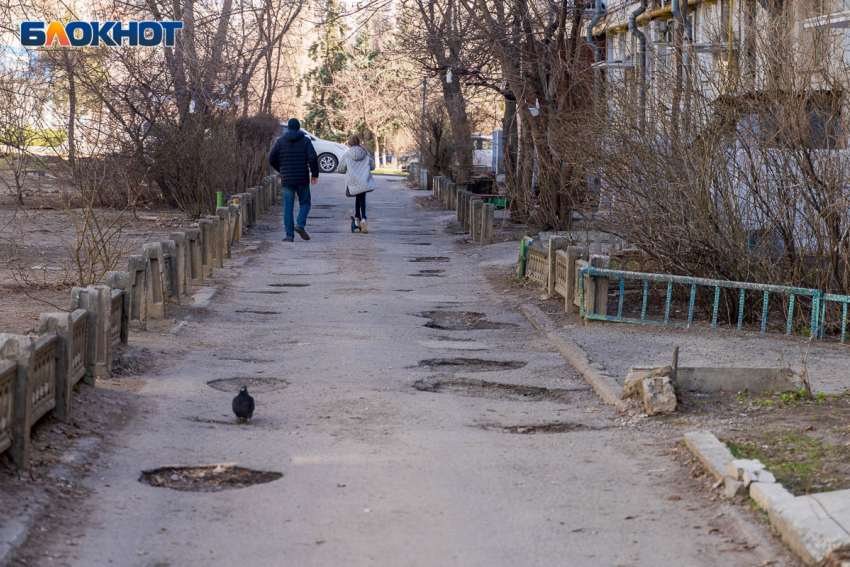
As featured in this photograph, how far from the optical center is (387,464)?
515 cm

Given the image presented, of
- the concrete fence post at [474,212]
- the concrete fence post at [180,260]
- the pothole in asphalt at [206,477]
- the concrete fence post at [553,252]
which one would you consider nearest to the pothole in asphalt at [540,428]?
the pothole in asphalt at [206,477]

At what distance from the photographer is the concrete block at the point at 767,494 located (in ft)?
13.9

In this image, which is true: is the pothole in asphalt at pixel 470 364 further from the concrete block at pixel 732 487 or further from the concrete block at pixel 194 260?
the concrete block at pixel 194 260

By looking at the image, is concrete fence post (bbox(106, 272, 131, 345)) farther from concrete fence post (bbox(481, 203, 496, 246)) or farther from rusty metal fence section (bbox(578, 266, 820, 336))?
concrete fence post (bbox(481, 203, 496, 246))

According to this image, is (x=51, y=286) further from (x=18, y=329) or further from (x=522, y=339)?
(x=522, y=339)

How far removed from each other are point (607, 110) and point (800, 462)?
5898mm

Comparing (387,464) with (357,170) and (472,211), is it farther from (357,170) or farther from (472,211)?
(357,170)

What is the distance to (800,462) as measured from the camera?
4.93 meters

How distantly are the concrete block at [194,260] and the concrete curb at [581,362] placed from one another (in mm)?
3941

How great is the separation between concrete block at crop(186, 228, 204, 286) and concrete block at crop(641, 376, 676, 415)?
665 centimetres

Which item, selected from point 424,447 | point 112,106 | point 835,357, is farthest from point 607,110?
point 112,106

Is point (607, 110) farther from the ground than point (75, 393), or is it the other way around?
point (607, 110)

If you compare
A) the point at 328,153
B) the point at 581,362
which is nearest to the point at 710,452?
the point at 581,362

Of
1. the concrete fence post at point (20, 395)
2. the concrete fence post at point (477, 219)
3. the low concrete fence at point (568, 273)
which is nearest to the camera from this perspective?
the concrete fence post at point (20, 395)
